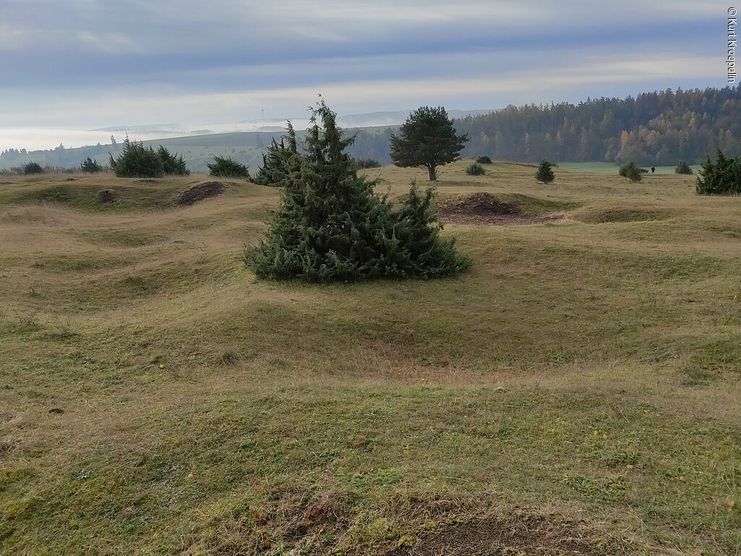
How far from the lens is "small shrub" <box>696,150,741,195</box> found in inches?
956

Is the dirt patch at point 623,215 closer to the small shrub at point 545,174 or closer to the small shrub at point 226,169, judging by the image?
the small shrub at point 545,174

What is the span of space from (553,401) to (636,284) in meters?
6.84

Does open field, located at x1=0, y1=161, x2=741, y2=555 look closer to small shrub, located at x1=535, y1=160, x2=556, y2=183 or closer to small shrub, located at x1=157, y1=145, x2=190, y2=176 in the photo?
small shrub, located at x1=535, y1=160, x2=556, y2=183

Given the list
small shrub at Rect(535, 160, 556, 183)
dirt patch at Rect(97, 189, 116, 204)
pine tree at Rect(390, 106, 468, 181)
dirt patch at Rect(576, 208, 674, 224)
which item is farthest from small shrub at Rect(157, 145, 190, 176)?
dirt patch at Rect(576, 208, 674, 224)

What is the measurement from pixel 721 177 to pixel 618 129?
441 ft

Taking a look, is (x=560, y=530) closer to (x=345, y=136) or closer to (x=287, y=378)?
(x=287, y=378)

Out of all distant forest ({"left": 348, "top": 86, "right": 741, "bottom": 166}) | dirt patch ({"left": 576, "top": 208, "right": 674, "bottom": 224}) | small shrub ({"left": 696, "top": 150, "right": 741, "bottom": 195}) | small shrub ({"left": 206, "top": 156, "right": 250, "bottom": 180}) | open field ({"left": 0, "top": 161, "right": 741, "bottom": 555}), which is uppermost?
distant forest ({"left": 348, "top": 86, "right": 741, "bottom": 166})

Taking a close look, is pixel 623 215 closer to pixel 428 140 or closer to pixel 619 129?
pixel 428 140

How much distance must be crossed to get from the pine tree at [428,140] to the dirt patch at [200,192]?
1403 cm

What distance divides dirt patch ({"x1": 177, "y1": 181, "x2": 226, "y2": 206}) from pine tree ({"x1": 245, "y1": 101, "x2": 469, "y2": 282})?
14.6 meters

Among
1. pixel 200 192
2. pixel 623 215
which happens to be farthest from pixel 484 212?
pixel 200 192

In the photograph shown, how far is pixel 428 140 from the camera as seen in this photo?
120ft

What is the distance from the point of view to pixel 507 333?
10266 millimetres

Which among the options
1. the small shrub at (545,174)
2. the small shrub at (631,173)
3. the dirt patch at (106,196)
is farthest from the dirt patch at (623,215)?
the dirt patch at (106,196)
